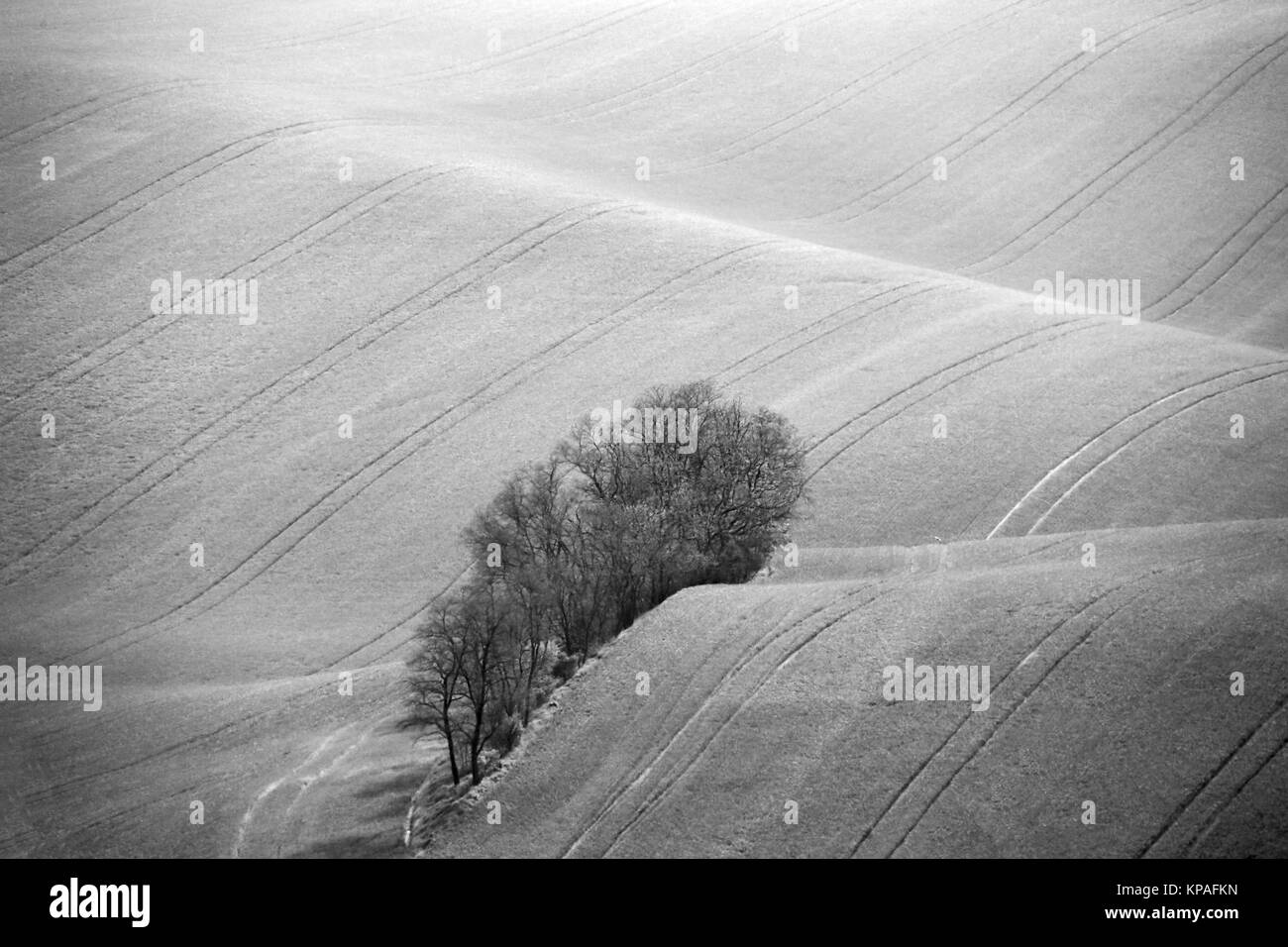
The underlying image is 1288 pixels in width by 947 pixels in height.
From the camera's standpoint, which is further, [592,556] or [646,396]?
[646,396]

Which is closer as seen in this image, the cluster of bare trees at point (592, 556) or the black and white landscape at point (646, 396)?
the black and white landscape at point (646, 396)

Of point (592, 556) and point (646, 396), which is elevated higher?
point (646, 396)

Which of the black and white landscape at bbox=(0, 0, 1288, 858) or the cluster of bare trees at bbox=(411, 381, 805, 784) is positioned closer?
the black and white landscape at bbox=(0, 0, 1288, 858)
